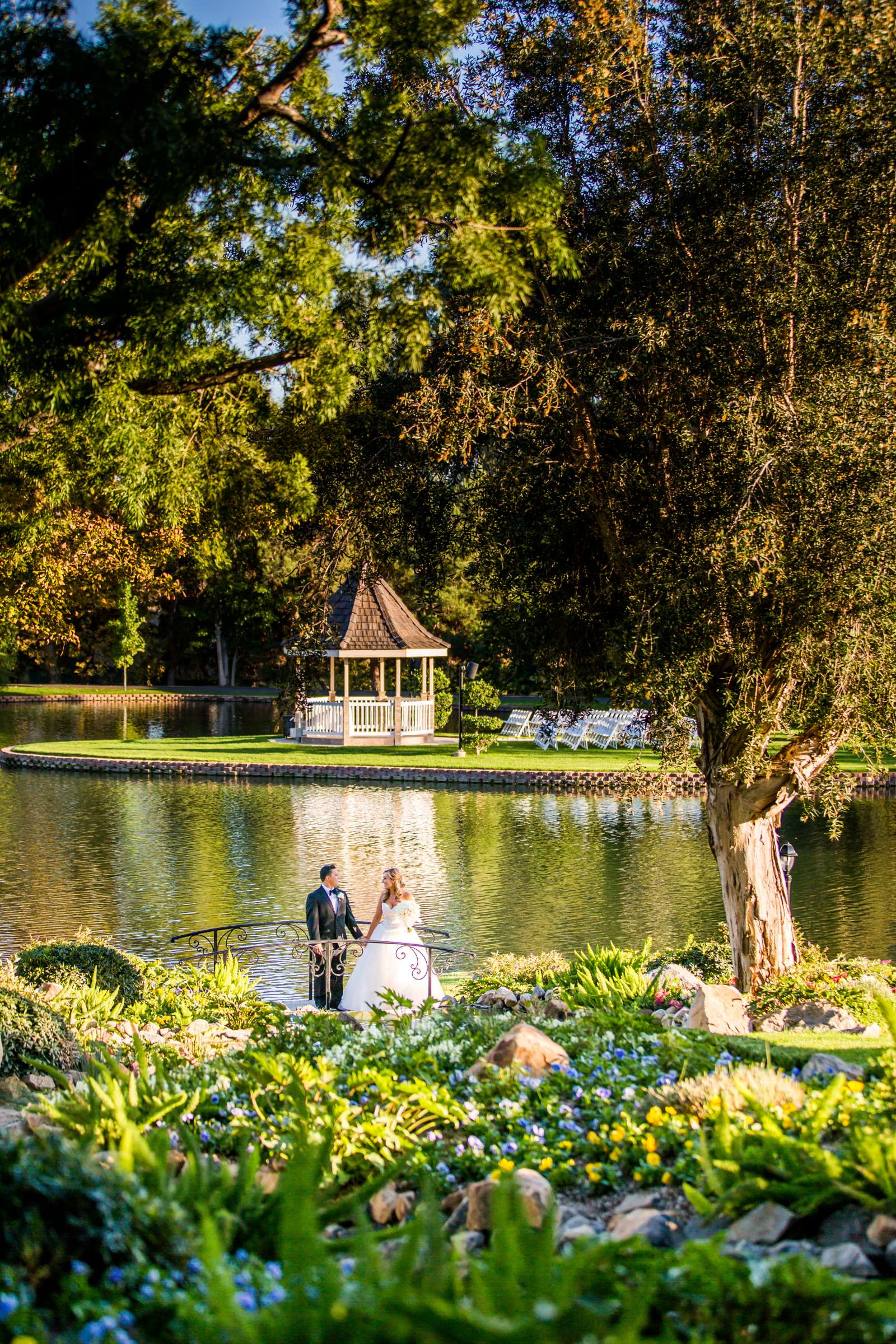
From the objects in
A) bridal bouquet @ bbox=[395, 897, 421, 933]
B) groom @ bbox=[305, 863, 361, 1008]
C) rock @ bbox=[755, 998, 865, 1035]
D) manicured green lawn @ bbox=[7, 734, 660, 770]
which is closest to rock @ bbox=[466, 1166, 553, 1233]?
rock @ bbox=[755, 998, 865, 1035]

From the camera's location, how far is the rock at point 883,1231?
3662 millimetres

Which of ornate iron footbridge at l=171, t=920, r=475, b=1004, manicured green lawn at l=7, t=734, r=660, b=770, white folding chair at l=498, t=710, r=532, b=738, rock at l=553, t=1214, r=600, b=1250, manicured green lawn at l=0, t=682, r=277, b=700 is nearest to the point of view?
rock at l=553, t=1214, r=600, b=1250

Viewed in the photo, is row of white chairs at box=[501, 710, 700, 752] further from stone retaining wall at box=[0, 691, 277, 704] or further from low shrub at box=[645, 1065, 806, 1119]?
low shrub at box=[645, 1065, 806, 1119]

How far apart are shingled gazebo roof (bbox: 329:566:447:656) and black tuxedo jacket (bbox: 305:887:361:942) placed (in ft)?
72.6

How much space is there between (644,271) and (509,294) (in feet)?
9.48

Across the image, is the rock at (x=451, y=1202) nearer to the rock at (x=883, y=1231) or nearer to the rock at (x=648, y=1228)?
the rock at (x=648, y=1228)

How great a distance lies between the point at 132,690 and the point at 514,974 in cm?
4988

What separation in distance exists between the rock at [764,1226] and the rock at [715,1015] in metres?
2.94

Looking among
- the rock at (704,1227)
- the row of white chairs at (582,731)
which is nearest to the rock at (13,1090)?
the rock at (704,1227)

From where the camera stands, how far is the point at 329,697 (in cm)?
3650

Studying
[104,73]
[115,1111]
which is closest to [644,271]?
[104,73]

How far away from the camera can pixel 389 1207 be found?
4426 mm

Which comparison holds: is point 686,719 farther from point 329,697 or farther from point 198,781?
point 329,697

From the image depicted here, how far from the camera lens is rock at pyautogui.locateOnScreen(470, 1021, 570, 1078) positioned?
5.75m
